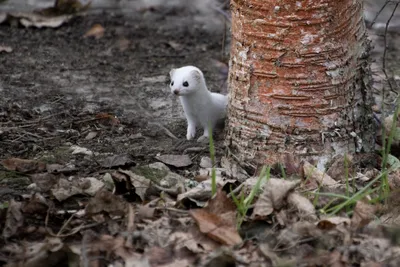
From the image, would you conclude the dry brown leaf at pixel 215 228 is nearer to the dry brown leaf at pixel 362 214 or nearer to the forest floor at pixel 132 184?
the forest floor at pixel 132 184

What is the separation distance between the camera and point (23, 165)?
148 inches

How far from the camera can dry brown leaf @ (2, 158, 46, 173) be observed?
3725 millimetres

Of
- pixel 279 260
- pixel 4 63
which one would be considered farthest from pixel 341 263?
pixel 4 63

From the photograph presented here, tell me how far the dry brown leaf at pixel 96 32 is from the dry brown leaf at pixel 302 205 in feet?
12.6

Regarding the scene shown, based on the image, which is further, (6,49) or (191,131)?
(6,49)

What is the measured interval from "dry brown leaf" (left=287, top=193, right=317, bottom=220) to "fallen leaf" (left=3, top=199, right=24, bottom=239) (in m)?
→ 1.05

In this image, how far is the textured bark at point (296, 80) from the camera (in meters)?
3.73

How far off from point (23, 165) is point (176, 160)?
790 mm

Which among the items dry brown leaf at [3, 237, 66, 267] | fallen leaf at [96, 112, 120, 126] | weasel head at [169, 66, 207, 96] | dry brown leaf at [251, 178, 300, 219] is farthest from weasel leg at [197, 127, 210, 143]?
dry brown leaf at [3, 237, 66, 267]

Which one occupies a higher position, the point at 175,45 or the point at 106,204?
the point at 106,204

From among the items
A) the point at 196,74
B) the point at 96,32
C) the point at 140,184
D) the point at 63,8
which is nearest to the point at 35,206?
the point at 140,184

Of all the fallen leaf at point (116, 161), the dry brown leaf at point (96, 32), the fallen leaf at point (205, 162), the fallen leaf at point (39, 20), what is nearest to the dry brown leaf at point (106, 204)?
the fallen leaf at point (116, 161)

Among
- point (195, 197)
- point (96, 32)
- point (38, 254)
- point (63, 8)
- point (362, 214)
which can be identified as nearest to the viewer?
point (38, 254)

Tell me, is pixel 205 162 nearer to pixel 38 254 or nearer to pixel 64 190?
pixel 64 190
